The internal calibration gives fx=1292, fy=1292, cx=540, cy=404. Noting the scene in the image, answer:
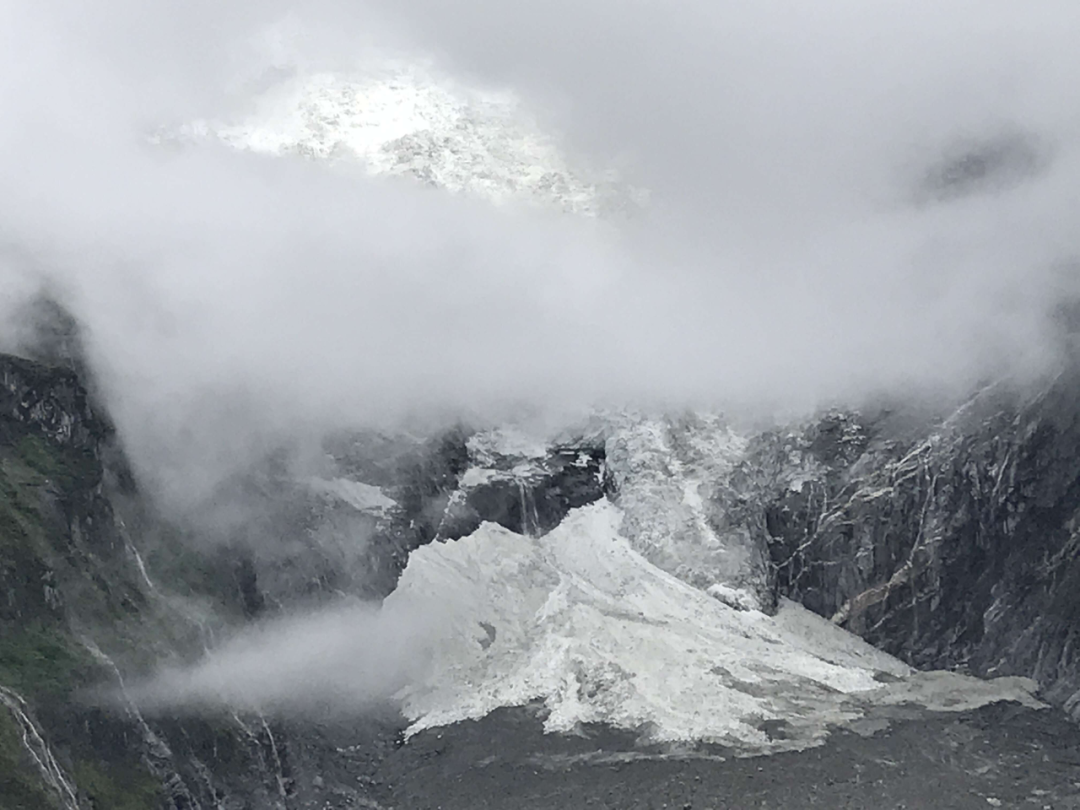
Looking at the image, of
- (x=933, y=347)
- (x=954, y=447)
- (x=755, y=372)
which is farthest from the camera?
(x=755, y=372)

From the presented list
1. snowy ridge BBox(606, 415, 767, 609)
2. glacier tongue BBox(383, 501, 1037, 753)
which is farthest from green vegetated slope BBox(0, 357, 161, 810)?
snowy ridge BBox(606, 415, 767, 609)

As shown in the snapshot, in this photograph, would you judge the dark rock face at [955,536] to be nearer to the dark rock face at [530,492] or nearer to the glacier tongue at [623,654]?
the glacier tongue at [623,654]

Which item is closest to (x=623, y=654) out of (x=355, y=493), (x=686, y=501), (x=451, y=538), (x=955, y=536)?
(x=686, y=501)

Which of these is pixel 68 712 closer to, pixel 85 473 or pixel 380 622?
pixel 85 473

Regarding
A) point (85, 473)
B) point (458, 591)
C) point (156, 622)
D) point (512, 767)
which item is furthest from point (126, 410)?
point (512, 767)

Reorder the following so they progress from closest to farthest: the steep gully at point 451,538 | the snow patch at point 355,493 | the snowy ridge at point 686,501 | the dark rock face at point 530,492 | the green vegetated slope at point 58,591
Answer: the green vegetated slope at point 58,591 → the steep gully at point 451,538 → the snowy ridge at point 686,501 → the snow patch at point 355,493 → the dark rock face at point 530,492

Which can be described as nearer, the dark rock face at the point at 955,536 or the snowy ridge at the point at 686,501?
the dark rock face at the point at 955,536


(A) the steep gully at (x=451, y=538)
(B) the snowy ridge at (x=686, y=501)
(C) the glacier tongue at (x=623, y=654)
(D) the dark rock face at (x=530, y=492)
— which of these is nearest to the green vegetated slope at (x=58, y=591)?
(A) the steep gully at (x=451, y=538)
